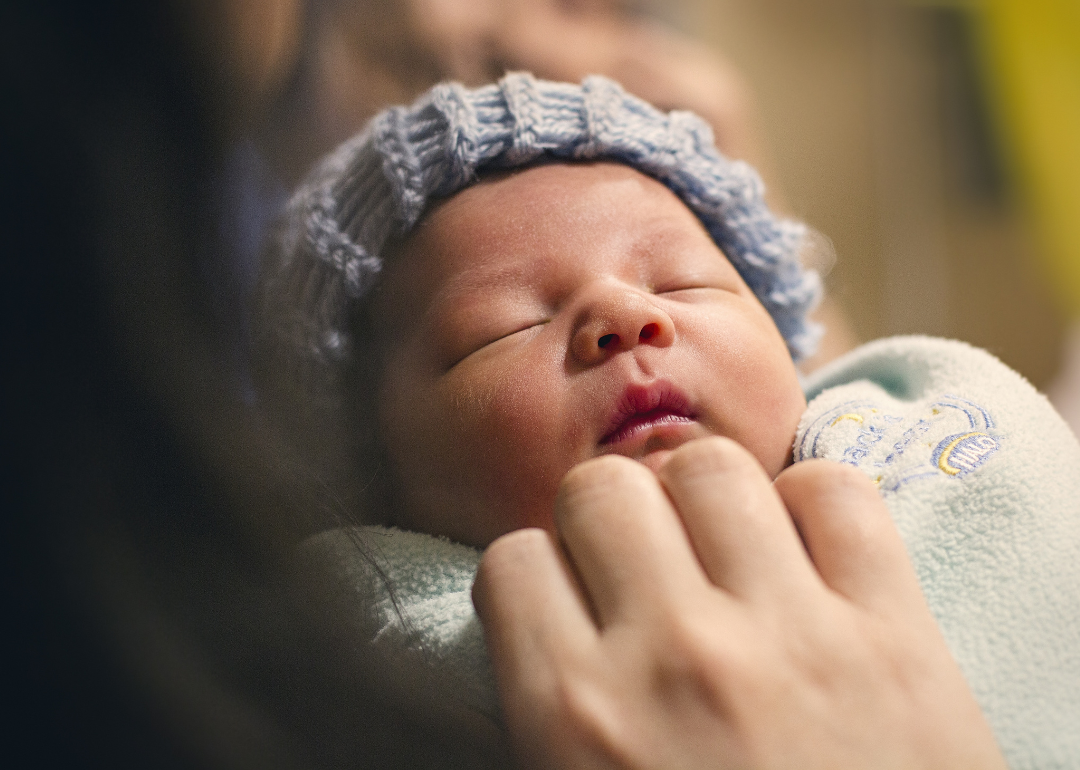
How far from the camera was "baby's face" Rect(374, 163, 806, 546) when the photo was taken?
55 centimetres

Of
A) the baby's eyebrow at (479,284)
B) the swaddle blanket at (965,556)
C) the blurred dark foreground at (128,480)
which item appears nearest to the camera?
the blurred dark foreground at (128,480)

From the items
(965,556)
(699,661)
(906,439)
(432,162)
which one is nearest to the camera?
(699,661)

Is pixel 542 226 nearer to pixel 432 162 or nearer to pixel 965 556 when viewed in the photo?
pixel 432 162

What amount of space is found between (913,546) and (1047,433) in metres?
0.16

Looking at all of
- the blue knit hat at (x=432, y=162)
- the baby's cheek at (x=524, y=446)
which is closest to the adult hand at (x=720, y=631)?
the baby's cheek at (x=524, y=446)

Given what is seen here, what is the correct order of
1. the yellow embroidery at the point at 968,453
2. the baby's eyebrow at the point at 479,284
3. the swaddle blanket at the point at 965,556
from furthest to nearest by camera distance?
the baby's eyebrow at the point at 479,284 < the yellow embroidery at the point at 968,453 < the swaddle blanket at the point at 965,556

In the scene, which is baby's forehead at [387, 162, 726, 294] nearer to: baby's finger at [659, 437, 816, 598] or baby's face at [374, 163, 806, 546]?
baby's face at [374, 163, 806, 546]

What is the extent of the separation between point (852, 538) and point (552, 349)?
275mm

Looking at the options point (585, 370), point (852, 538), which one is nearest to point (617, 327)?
point (585, 370)

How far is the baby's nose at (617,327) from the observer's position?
56cm

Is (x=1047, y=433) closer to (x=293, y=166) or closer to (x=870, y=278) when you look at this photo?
(x=293, y=166)

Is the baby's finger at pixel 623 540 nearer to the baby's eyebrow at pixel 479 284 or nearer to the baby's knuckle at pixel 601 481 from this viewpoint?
the baby's knuckle at pixel 601 481

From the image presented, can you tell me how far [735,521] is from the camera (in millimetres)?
358

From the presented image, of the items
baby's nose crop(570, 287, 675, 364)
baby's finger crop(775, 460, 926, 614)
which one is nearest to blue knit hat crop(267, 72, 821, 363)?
baby's nose crop(570, 287, 675, 364)
